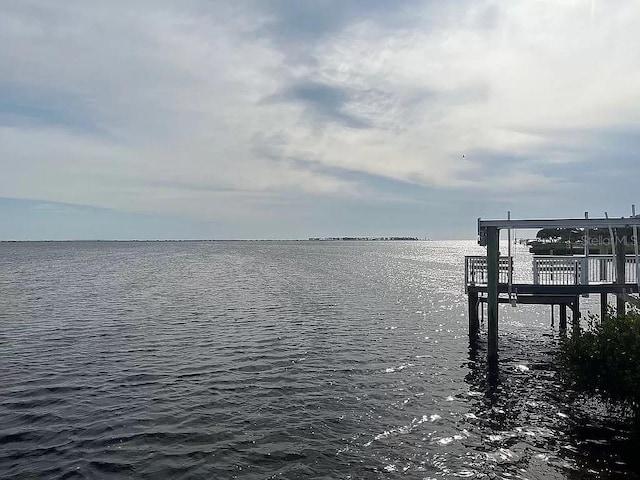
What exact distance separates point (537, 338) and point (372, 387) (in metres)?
12.8

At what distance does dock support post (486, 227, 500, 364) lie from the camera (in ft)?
64.7

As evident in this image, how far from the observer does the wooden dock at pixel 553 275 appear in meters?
19.4

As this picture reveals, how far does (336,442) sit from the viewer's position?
13.0m

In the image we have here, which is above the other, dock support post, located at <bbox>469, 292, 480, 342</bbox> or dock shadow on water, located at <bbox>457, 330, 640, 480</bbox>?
dock support post, located at <bbox>469, 292, 480, 342</bbox>

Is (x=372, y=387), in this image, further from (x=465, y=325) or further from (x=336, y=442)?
(x=465, y=325)

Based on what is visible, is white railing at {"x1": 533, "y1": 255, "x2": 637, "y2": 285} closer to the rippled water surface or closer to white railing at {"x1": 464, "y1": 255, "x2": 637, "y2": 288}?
white railing at {"x1": 464, "y1": 255, "x2": 637, "y2": 288}

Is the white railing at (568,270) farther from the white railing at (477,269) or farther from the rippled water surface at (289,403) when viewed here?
the rippled water surface at (289,403)

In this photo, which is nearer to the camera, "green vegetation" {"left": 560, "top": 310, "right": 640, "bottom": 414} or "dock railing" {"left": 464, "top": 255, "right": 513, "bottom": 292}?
"green vegetation" {"left": 560, "top": 310, "right": 640, "bottom": 414}

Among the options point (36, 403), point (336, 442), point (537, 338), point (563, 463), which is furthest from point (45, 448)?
point (537, 338)

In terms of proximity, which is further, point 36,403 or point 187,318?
point 187,318

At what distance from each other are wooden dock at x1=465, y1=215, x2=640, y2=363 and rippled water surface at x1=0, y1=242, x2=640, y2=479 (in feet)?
7.69

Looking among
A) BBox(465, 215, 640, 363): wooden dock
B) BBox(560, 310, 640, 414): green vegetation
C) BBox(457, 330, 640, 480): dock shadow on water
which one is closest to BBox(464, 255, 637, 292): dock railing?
BBox(465, 215, 640, 363): wooden dock

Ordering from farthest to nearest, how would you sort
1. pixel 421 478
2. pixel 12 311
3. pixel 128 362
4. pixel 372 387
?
pixel 12 311
pixel 128 362
pixel 372 387
pixel 421 478

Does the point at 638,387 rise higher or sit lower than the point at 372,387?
higher
